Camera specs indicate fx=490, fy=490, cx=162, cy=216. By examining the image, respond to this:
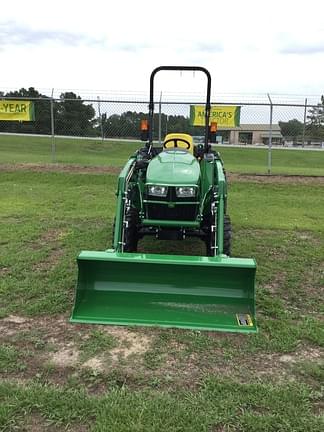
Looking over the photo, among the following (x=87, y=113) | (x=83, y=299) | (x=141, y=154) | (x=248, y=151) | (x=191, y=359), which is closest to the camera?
(x=191, y=359)

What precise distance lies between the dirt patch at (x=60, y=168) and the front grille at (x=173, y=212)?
282 inches

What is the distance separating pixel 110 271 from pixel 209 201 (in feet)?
5.43

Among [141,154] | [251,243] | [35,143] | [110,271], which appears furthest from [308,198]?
[35,143]

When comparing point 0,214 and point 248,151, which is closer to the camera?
point 0,214

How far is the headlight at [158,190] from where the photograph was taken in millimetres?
4914

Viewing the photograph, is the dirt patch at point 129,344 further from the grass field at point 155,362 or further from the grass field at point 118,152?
the grass field at point 118,152

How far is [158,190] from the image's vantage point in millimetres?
4938

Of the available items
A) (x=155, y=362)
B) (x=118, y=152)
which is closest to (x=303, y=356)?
(x=155, y=362)

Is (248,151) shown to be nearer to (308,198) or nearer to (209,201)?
(308,198)

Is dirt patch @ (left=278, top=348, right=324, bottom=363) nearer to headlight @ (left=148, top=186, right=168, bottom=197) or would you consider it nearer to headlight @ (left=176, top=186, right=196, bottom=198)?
headlight @ (left=176, top=186, right=196, bottom=198)

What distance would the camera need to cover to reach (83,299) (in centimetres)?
402

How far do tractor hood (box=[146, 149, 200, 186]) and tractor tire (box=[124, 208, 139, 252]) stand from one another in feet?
1.35

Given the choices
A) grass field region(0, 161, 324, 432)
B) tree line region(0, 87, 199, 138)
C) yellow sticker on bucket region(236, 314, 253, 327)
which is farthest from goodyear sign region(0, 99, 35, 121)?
yellow sticker on bucket region(236, 314, 253, 327)

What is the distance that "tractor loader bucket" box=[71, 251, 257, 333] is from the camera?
153 inches
